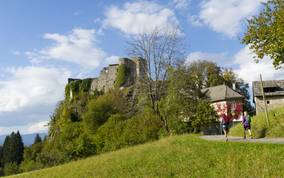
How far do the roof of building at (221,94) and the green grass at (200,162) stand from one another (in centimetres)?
4541

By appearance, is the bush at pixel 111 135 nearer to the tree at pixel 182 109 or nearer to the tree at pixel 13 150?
the tree at pixel 182 109

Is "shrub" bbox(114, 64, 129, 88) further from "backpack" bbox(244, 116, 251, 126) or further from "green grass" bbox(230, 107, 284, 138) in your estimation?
"backpack" bbox(244, 116, 251, 126)

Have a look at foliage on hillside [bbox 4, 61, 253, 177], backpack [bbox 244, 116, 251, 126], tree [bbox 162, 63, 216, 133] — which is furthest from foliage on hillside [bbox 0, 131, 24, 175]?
backpack [bbox 244, 116, 251, 126]

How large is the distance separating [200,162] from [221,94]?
171 feet

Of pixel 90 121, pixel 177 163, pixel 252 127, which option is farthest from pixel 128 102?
pixel 177 163

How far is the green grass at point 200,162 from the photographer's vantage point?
607 inches

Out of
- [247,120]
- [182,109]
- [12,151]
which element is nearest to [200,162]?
[247,120]

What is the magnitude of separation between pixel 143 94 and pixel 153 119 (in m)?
6.07

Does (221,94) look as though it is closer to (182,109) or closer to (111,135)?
(182,109)

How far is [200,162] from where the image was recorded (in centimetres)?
1812

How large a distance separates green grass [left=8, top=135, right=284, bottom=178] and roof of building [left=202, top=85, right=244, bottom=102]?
45407mm

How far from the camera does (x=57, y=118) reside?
287 ft

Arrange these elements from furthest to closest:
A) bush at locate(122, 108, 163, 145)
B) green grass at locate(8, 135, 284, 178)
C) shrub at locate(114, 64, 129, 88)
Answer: shrub at locate(114, 64, 129, 88), bush at locate(122, 108, 163, 145), green grass at locate(8, 135, 284, 178)

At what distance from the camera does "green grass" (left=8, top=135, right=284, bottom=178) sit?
1541cm
